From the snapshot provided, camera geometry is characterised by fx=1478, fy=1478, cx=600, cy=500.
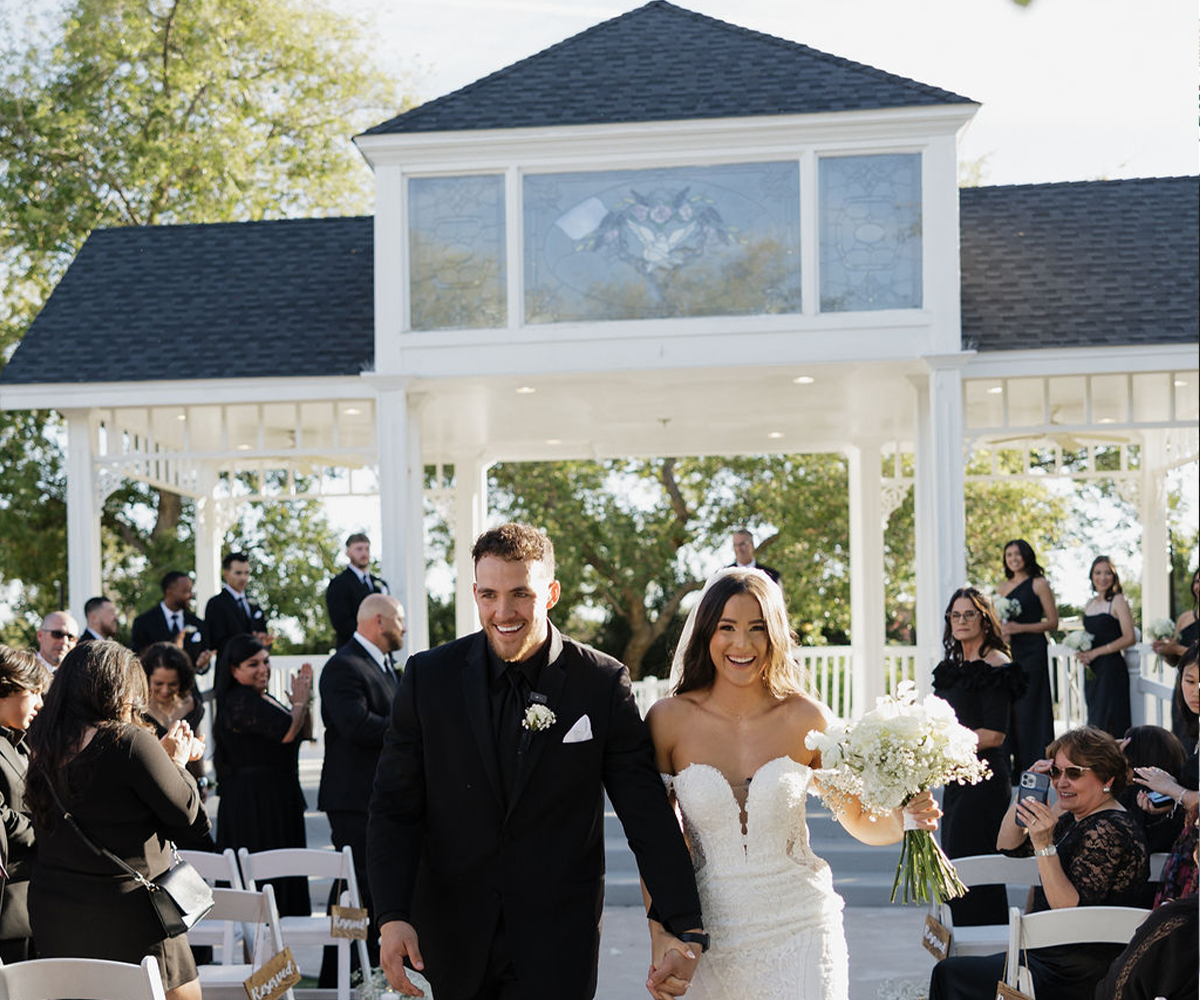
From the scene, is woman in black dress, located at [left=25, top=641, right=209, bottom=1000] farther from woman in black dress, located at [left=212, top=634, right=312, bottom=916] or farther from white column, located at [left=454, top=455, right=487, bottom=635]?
white column, located at [left=454, top=455, right=487, bottom=635]

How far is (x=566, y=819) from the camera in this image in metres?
4.10

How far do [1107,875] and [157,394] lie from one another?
10.9 meters

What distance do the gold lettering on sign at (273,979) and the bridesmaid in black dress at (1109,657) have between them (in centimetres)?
914

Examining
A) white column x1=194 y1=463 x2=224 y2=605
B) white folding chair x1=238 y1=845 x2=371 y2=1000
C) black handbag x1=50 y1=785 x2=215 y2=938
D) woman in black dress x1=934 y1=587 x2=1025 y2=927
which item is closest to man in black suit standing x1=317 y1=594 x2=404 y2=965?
white folding chair x1=238 y1=845 x2=371 y2=1000

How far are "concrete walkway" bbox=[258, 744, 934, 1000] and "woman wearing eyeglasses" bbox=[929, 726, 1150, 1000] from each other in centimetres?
210

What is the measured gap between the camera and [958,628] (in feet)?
27.6

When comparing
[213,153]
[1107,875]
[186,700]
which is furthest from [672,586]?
[1107,875]

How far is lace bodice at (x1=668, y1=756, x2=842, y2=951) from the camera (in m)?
4.31

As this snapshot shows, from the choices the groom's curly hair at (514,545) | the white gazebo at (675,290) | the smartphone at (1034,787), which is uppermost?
the white gazebo at (675,290)

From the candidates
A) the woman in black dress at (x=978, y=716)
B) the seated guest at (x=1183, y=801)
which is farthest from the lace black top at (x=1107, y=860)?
the woman in black dress at (x=978, y=716)

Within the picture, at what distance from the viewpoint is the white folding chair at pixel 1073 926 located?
5188 millimetres

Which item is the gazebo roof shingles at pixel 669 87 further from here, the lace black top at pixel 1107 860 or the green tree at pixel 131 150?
the green tree at pixel 131 150

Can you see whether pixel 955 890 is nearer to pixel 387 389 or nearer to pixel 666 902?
pixel 666 902

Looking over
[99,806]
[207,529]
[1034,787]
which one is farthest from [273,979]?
[207,529]
